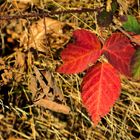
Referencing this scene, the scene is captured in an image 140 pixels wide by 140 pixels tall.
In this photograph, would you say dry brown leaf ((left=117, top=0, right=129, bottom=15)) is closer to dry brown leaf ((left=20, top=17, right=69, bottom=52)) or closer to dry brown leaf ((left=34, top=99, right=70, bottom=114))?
dry brown leaf ((left=20, top=17, right=69, bottom=52))

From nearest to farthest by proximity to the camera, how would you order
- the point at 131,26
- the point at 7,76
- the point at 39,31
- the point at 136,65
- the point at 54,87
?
the point at 136,65 → the point at 131,26 → the point at 54,87 → the point at 7,76 → the point at 39,31

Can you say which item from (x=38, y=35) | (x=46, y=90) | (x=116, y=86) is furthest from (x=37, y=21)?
(x=116, y=86)

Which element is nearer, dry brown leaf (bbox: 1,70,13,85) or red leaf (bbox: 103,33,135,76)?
red leaf (bbox: 103,33,135,76)

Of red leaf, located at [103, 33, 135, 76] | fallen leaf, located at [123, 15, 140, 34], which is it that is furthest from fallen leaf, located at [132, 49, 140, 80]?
fallen leaf, located at [123, 15, 140, 34]

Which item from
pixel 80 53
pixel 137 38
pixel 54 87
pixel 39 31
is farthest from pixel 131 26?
pixel 39 31

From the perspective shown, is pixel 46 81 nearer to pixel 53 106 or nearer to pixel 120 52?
pixel 53 106
